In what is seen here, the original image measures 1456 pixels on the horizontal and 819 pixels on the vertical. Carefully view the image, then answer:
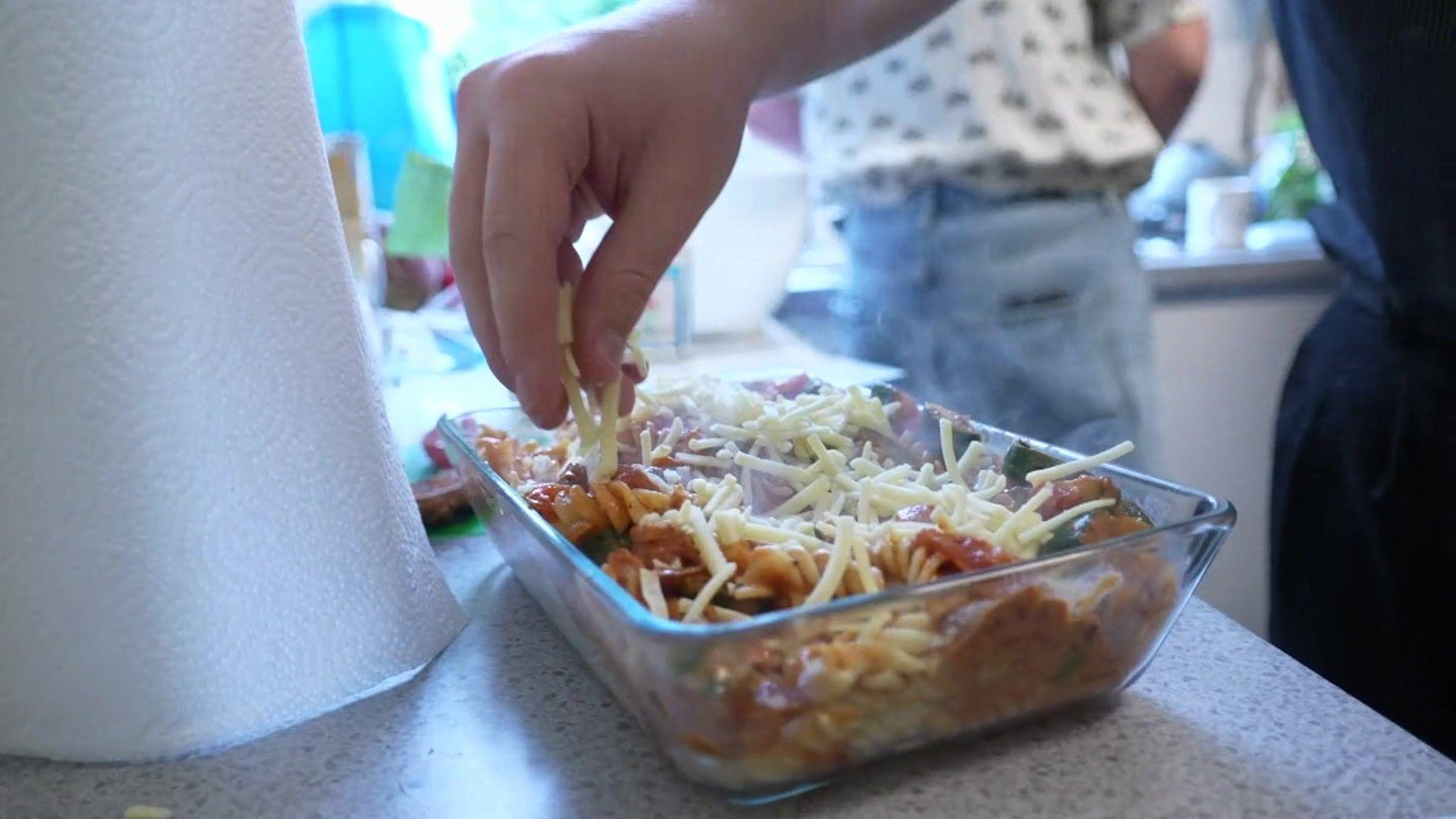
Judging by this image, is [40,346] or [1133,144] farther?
[1133,144]

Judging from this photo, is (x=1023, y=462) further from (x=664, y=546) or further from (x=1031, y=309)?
(x=1031, y=309)

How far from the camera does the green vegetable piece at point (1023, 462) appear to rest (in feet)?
1.71

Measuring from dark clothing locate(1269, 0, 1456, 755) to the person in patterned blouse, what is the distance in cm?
19

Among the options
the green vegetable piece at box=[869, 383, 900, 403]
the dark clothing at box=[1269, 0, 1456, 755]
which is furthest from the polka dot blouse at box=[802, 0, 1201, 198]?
the green vegetable piece at box=[869, 383, 900, 403]

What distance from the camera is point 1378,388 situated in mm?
842

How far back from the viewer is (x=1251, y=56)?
192 centimetres

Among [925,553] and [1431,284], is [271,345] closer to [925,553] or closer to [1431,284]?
[925,553]

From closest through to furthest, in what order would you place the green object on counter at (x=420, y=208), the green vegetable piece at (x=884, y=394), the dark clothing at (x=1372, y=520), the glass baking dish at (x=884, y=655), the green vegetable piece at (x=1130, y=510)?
the glass baking dish at (x=884, y=655), the green vegetable piece at (x=1130, y=510), the green vegetable piece at (x=884, y=394), the dark clothing at (x=1372, y=520), the green object on counter at (x=420, y=208)

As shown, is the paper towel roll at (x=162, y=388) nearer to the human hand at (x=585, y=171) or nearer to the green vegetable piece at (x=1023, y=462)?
the human hand at (x=585, y=171)

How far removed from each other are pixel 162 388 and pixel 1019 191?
837 mm

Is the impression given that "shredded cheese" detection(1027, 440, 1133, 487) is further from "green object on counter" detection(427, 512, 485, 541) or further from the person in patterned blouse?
the person in patterned blouse

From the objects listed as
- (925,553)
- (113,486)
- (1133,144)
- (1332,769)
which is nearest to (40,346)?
(113,486)

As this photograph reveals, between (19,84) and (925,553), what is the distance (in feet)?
1.27

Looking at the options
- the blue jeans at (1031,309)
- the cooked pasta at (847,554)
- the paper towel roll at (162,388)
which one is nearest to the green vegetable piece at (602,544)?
the cooked pasta at (847,554)
